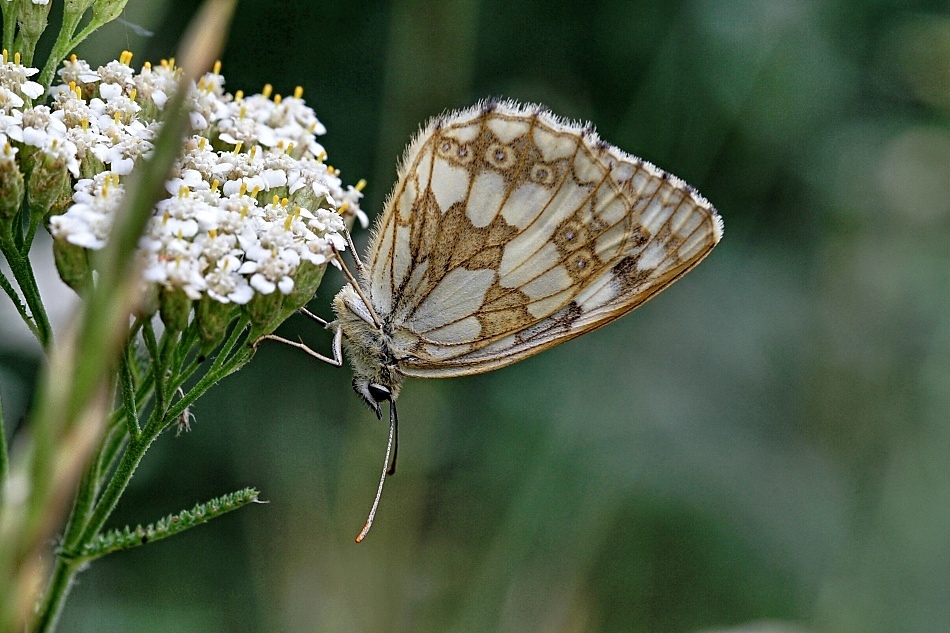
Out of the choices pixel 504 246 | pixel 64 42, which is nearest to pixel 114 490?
pixel 64 42

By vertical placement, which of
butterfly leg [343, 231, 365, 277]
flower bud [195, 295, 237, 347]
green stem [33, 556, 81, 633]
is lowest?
green stem [33, 556, 81, 633]

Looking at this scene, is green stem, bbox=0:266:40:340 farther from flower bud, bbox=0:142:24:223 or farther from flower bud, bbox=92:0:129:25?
flower bud, bbox=92:0:129:25

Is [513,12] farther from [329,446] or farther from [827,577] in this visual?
[827,577]

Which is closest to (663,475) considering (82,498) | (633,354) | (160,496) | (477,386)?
(633,354)

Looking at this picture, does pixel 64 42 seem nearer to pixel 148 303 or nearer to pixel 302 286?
pixel 148 303

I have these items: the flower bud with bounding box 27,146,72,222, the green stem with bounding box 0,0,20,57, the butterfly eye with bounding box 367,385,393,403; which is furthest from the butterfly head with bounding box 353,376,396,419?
the green stem with bounding box 0,0,20,57

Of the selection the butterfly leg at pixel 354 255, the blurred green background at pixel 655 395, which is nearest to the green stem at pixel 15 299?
the butterfly leg at pixel 354 255
